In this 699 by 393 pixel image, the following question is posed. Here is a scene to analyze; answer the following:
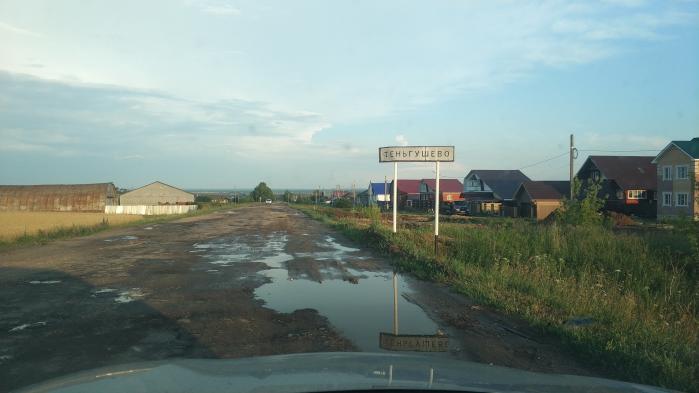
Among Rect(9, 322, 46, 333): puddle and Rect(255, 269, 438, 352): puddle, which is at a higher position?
Rect(255, 269, 438, 352): puddle

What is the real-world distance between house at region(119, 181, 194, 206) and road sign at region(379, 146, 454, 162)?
77.3m

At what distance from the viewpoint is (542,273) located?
11.0 m

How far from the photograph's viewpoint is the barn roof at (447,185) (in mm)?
86188

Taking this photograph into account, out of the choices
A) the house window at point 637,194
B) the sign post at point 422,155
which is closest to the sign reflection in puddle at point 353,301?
the sign post at point 422,155

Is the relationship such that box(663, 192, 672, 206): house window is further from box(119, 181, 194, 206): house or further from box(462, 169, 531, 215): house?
box(119, 181, 194, 206): house

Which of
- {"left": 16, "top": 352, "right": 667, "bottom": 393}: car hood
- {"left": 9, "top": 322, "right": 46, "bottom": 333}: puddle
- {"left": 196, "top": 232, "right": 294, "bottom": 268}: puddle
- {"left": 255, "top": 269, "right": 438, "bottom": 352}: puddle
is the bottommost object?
{"left": 9, "top": 322, "right": 46, "bottom": 333}: puddle

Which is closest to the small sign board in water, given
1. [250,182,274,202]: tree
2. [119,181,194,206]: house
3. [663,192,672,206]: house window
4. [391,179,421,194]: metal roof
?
[663,192,672,206]: house window

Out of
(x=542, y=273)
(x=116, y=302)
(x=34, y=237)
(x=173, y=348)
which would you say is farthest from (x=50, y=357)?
(x=34, y=237)

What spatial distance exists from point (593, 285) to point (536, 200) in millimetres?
45486

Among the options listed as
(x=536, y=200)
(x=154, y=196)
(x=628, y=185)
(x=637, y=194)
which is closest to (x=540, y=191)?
(x=536, y=200)

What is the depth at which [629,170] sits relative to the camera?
178 ft

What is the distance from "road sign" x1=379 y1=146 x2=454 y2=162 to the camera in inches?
631

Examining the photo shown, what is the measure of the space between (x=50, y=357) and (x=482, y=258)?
10313 mm

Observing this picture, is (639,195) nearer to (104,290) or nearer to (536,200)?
(536,200)
